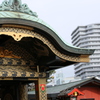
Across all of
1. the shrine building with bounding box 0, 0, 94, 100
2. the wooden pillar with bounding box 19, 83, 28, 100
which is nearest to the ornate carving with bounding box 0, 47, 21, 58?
the shrine building with bounding box 0, 0, 94, 100

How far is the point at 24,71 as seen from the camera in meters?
7.72

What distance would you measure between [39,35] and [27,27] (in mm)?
504

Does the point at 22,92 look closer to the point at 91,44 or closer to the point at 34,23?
the point at 34,23

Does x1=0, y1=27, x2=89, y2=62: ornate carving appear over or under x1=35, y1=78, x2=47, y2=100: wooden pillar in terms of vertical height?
over

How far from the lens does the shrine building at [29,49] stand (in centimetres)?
624

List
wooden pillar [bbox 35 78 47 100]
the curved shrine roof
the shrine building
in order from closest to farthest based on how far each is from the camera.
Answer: the curved shrine roof < the shrine building < wooden pillar [bbox 35 78 47 100]

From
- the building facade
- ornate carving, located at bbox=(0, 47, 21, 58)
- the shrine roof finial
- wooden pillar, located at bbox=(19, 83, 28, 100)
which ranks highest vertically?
the building facade

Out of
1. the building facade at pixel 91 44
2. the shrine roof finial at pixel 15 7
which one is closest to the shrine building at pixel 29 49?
the shrine roof finial at pixel 15 7

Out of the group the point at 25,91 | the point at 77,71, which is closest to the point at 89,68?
the point at 77,71

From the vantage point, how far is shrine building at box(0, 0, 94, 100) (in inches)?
246

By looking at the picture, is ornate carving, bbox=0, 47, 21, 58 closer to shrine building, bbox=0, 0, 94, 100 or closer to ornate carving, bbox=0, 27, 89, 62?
shrine building, bbox=0, 0, 94, 100

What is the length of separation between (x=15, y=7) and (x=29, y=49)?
1.75m

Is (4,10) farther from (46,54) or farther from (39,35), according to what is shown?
(46,54)

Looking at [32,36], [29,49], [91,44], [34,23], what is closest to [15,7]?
[34,23]
